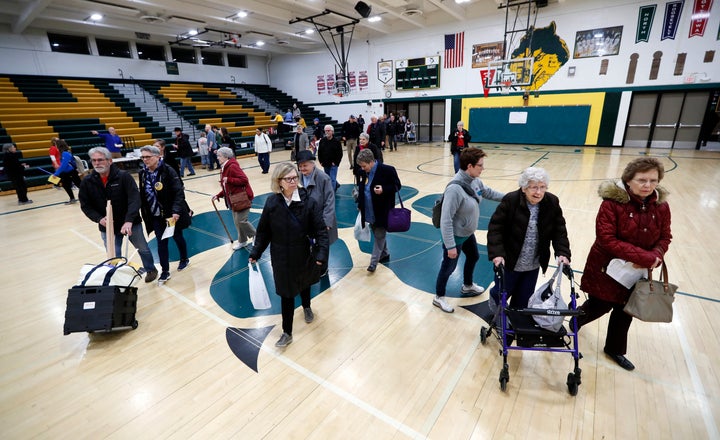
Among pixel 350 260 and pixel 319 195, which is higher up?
pixel 319 195

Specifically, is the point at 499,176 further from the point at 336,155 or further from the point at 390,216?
the point at 390,216

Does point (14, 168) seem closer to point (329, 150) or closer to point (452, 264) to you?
point (329, 150)

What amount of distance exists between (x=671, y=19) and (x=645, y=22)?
0.71 meters

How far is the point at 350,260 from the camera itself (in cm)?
460

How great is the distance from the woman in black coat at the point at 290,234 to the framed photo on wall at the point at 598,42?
→ 15.9 meters

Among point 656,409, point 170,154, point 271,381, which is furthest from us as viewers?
point 170,154

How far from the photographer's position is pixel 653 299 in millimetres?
2186

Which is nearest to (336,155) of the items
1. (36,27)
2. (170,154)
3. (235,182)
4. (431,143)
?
(235,182)

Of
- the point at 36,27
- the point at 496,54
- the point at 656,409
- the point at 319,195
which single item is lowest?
the point at 656,409

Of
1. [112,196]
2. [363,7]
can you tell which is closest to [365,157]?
[112,196]

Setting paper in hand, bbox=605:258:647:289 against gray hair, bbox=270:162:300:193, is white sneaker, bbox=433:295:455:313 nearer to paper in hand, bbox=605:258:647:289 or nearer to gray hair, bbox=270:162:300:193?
paper in hand, bbox=605:258:647:289

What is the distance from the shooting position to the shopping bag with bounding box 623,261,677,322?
85.2 inches

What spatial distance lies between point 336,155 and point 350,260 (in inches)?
106

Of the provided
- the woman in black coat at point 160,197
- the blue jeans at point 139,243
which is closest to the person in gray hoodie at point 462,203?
the woman in black coat at point 160,197
